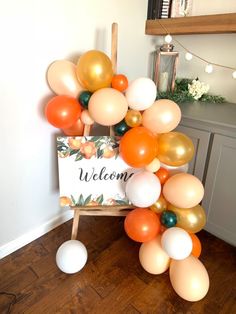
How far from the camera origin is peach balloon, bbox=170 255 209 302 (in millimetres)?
1208

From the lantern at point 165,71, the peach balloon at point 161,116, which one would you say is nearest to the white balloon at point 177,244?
the peach balloon at point 161,116

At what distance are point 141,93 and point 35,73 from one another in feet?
1.94

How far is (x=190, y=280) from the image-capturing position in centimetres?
121

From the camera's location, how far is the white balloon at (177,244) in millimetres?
1196

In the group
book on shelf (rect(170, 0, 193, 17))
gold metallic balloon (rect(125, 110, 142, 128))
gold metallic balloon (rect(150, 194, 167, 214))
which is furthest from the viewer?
book on shelf (rect(170, 0, 193, 17))

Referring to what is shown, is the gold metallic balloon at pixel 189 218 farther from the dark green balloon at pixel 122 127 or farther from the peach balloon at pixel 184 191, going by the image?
the dark green balloon at pixel 122 127

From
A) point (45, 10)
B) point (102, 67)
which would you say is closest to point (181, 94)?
point (102, 67)

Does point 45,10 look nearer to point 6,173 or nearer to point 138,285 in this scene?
point 6,173

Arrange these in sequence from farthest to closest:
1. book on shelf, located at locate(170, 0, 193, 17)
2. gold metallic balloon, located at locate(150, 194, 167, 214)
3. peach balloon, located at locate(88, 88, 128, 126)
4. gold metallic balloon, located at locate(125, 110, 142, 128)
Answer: book on shelf, located at locate(170, 0, 193, 17) < gold metallic balloon, located at locate(150, 194, 167, 214) < gold metallic balloon, located at locate(125, 110, 142, 128) < peach balloon, located at locate(88, 88, 128, 126)

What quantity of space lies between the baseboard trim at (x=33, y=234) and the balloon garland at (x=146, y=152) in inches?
13.7

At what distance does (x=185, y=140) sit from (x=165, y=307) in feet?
2.83

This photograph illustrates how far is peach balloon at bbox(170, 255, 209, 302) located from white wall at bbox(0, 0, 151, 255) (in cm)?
92

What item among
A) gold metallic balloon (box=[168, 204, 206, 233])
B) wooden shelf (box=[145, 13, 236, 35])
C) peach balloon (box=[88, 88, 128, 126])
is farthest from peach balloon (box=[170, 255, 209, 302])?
wooden shelf (box=[145, 13, 236, 35])

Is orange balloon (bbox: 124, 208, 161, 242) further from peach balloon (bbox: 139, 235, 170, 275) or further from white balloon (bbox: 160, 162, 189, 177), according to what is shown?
white balloon (bbox: 160, 162, 189, 177)
